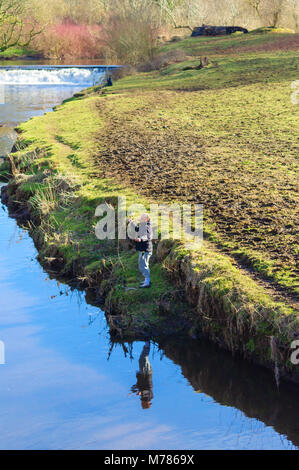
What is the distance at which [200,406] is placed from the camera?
8789mm

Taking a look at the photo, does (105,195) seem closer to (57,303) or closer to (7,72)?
(57,303)

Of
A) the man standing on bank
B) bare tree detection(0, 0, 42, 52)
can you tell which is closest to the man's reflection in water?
the man standing on bank

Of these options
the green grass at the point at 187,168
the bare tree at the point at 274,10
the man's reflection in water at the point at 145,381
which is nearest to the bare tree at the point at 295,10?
the bare tree at the point at 274,10

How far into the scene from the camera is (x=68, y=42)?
6247 centimetres

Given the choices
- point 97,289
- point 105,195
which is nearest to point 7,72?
point 105,195

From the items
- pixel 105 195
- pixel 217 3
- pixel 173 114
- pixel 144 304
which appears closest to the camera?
pixel 144 304

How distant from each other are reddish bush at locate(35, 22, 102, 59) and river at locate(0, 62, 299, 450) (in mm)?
53500

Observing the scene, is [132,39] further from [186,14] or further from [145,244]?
[145,244]

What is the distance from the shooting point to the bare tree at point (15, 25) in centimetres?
5259

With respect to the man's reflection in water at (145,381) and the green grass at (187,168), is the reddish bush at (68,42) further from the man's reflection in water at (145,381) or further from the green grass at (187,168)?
the man's reflection in water at (145,381)

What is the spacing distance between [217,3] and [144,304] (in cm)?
5544

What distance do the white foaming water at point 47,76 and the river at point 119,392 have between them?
39.1 m

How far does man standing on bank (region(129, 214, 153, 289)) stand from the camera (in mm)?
10836

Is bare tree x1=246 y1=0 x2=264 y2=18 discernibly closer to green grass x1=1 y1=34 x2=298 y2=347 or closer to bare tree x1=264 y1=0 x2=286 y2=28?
bare tree x1=264 y1=0 x2=286 y2=28
